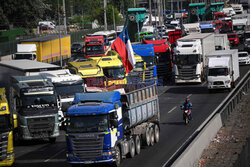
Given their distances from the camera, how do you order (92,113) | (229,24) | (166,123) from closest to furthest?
(92,113)
(166,123)
(229,24)

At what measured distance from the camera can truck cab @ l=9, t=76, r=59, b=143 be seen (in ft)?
96.3

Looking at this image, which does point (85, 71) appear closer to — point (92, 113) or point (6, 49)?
point (92, 113)

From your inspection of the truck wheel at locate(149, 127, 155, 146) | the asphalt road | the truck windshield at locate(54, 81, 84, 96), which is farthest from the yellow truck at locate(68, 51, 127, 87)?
the truck wheel at locate(149, 127, 155, 146)

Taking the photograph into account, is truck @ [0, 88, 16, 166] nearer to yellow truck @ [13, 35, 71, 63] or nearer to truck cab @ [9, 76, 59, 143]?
truck cab @ [9, 76, 59, 143]

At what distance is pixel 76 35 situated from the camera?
103m

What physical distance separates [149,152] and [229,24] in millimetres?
72850

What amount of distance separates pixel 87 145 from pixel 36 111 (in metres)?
8.03

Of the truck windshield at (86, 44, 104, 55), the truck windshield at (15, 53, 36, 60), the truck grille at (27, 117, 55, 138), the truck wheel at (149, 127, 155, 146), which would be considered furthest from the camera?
the truck windshield at (86, 44, 104, 55)

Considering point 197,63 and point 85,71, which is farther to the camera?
point 197,63

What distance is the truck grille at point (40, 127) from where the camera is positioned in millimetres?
29328

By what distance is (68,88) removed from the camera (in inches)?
1335

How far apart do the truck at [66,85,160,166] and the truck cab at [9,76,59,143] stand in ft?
19.3

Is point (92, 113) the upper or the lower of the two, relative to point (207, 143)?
upper

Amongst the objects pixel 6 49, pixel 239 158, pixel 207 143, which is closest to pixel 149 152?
pixel 207 143
